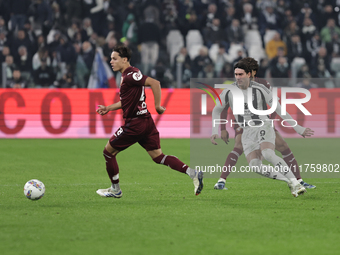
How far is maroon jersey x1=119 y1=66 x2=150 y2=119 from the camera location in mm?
6930

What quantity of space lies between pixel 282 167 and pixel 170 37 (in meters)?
12.2

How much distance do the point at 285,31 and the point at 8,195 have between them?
14.1m

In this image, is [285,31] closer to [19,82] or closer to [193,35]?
[193,35]

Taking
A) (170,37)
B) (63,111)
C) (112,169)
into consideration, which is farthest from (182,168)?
(170,37)

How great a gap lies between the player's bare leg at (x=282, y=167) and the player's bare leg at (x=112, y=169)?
1.85m

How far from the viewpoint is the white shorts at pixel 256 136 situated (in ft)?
24.5

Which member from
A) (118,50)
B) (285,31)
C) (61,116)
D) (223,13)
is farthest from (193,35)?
(118,50)

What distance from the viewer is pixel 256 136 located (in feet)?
24.9

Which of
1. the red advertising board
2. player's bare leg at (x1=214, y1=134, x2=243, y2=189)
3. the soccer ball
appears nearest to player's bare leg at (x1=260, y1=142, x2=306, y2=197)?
player's bare leg at (x1=214, y1=134, x2=243, y2=189)

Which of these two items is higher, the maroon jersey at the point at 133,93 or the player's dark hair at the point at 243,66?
the player's dark hair at the point at 243,66

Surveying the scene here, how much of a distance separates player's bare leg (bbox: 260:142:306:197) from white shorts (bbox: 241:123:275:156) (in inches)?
Result: 3.2

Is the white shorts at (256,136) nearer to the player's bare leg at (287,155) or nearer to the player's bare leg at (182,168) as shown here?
the player's bare leg at (287,155)

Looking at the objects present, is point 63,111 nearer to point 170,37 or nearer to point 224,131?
point 170,37

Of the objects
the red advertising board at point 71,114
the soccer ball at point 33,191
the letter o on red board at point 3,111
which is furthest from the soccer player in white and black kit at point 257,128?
the letter o on red board at point 3,111
